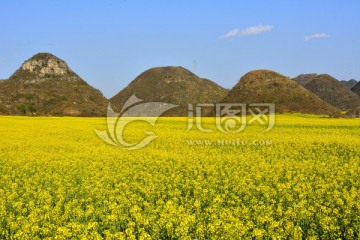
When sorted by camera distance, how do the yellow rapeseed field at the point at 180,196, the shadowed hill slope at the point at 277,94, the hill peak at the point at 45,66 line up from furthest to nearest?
the hill peak at the point at 45,66
the shadowed hill slope at the point at 277,94
the yellow rapeseed field at the point at 180,196

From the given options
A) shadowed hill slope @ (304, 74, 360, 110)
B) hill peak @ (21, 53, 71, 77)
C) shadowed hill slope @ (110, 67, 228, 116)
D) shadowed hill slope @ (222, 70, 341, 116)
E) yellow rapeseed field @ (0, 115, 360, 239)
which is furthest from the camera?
shadowed hill slope @ (110, 67, 228, 116)

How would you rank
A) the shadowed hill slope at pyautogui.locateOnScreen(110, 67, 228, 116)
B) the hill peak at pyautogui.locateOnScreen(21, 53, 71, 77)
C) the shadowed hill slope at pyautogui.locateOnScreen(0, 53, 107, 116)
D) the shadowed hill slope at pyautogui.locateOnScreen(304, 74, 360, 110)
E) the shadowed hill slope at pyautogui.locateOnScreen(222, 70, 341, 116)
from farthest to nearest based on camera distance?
the shadowed hill slope at pyautogui.locateOnScreen(110, 67, 228, 116) < the hill peak at pyautogui.locateOnScreen(21, 53, 71, 77) < the shadowed hill slope at pyautogui.locateOnScreen(304, 74, 360, 110) < the shadowed hill slope at pyautogui.locateOnScreen(0, 53, 107, 116) < the shadowed hill slope at pyautogui.locateOnScreen(222, 70, 341, 116)

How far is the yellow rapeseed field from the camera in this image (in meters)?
7.87

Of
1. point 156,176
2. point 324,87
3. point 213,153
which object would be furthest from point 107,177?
point 324,87

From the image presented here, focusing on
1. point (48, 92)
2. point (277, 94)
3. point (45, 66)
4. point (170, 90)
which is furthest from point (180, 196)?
point (45, 66)

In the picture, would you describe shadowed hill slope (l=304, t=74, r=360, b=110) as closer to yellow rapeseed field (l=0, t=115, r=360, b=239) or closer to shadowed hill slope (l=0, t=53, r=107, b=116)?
shadowed hill slope (l=0, t=53, r=107, b=116)

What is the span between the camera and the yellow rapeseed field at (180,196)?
787 centimetres

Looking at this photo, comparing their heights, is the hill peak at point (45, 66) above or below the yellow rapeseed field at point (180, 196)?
above

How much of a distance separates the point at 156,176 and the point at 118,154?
6.92 m

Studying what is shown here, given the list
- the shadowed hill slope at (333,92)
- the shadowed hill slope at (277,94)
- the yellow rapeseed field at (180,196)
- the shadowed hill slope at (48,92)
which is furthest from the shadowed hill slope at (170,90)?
the yellow rapeseed field at (180,196)

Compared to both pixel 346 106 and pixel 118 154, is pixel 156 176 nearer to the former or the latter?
pixel 118 154

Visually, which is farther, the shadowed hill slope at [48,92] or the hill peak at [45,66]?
the hill peak at [45,66]

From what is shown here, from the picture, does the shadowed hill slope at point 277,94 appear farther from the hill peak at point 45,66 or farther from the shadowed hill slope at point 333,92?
the hill peak at point 45,66

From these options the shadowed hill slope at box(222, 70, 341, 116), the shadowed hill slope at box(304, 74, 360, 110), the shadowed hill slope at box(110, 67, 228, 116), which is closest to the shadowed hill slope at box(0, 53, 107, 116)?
the shadowed hill slope at box(110, 67, 228, 116)
